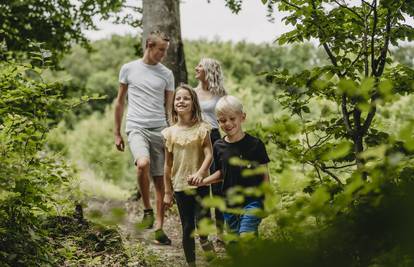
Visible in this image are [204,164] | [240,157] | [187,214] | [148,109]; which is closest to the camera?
[240,157]

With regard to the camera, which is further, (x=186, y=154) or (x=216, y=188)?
(x=216, y=188)

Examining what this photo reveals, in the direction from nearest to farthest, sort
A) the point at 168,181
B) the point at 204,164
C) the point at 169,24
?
the point at 204,164, the point at 168,181, the point at 169,24

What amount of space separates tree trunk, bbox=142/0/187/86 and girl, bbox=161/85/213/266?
10.8ft

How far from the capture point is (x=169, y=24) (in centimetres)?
746

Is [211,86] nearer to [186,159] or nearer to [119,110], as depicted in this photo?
[119,110]

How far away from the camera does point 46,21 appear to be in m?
9.73

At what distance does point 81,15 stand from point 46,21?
2.20ft

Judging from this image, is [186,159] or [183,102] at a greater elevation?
[183,102]

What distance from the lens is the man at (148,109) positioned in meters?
5.32

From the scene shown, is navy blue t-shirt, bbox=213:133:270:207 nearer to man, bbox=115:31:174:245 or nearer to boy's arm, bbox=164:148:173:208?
boy's arm, bbox=164:148:173:208

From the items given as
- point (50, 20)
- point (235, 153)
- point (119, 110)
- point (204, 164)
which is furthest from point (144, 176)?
point (50, 20)

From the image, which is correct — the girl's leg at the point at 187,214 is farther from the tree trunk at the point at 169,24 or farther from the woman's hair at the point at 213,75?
the tree trunk at the point at 169,24

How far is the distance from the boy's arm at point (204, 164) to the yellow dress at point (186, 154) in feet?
0.15

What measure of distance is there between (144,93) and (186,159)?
1425 mm
